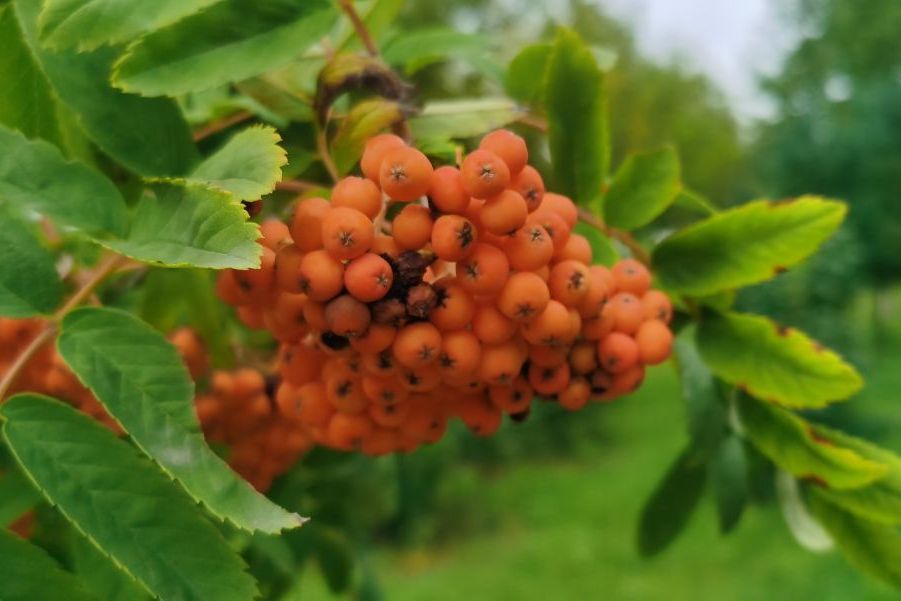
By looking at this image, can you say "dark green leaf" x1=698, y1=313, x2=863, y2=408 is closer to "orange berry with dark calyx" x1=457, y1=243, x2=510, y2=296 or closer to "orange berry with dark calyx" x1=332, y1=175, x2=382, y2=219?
"orange berry with dark calyx" x1=457, y1=243, x2=510, y2=296

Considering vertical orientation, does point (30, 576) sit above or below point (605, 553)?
above

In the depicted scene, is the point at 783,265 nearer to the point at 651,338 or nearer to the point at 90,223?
the point at 651,338

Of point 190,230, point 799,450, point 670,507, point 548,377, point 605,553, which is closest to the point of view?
point 190,230

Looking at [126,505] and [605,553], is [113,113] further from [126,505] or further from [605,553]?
[605,553]

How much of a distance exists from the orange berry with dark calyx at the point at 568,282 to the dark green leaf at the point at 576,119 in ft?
0.66

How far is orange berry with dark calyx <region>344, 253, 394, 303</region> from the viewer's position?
75cm

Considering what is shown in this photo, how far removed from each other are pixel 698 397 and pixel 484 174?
489mm

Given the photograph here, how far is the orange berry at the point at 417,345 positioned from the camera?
778mm

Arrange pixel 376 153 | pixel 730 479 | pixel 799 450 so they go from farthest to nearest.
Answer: pixel 730 479 → pixel 799 450 → pixel 376 153

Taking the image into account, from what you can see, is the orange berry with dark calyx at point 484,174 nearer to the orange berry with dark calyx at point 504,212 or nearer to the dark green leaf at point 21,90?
the orange berry with dark calyx at point 504,212

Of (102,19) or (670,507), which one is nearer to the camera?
(102,19)

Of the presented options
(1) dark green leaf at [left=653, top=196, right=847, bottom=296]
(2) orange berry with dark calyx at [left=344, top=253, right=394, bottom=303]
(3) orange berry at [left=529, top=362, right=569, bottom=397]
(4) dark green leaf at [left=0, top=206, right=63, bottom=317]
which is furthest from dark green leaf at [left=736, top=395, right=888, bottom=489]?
(4) dark green leaf at [left=0, top=206, right=63, bottom=317]

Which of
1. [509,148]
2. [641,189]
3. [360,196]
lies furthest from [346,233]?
[641,189]

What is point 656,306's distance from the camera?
36.9 inches
